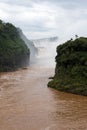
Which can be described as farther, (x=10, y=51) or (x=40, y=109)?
(x=10, y=51)

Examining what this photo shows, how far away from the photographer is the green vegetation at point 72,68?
84.3 ft

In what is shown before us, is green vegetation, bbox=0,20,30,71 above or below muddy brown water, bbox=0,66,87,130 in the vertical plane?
above

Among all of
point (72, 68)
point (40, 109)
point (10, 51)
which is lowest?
point (40, 109)

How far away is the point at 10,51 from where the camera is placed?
49.9 meters

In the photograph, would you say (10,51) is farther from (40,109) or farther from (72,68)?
(40,109)

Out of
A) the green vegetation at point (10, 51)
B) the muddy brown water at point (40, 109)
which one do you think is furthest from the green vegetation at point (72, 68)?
the green vegetation at point (10, 51)

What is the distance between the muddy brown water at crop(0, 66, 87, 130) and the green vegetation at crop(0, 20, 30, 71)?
1919 cm

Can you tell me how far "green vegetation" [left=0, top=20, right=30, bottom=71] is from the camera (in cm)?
4776

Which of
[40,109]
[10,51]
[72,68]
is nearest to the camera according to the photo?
[40,109]

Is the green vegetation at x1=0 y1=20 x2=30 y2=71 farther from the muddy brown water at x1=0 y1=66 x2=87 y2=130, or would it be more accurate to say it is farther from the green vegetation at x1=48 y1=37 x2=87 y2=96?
the muddy brown water at x1=0 y1=66 x2=87 y2=130

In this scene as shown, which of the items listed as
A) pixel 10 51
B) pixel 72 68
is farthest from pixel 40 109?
pixel 10 51

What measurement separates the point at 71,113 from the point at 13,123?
3.91 meters

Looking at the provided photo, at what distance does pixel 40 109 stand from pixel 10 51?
30.5 metres

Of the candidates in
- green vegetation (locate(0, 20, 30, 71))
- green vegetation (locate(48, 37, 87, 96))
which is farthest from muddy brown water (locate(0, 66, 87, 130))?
green vegetation (locate(0, 20, 30, 71))
